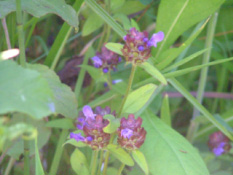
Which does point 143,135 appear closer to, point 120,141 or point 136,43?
point 120,141

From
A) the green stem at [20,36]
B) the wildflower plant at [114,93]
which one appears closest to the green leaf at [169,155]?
the wildflower plant at [114,93]

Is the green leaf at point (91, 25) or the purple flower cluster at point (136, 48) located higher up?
the green leaf at point (91, 25)

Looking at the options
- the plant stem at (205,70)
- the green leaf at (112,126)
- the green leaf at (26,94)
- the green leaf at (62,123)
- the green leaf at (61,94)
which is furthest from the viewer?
the plant stem at (205,70)

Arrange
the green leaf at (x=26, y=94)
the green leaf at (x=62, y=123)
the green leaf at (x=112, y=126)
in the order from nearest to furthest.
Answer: the green leaf at (x=26, y=94)
the green leaf at (x=112, y=126)
the green leaf at (x=62, y=123)

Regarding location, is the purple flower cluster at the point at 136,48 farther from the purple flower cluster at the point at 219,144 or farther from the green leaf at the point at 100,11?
the purple flower cluster at the point at 219,144

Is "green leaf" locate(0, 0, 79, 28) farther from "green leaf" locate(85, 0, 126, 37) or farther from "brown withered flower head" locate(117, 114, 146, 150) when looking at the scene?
"brown withered flower head" locate(117, 114, 146, 150)

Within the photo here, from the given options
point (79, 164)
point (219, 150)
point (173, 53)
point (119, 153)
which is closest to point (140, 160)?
point (119, 153)
